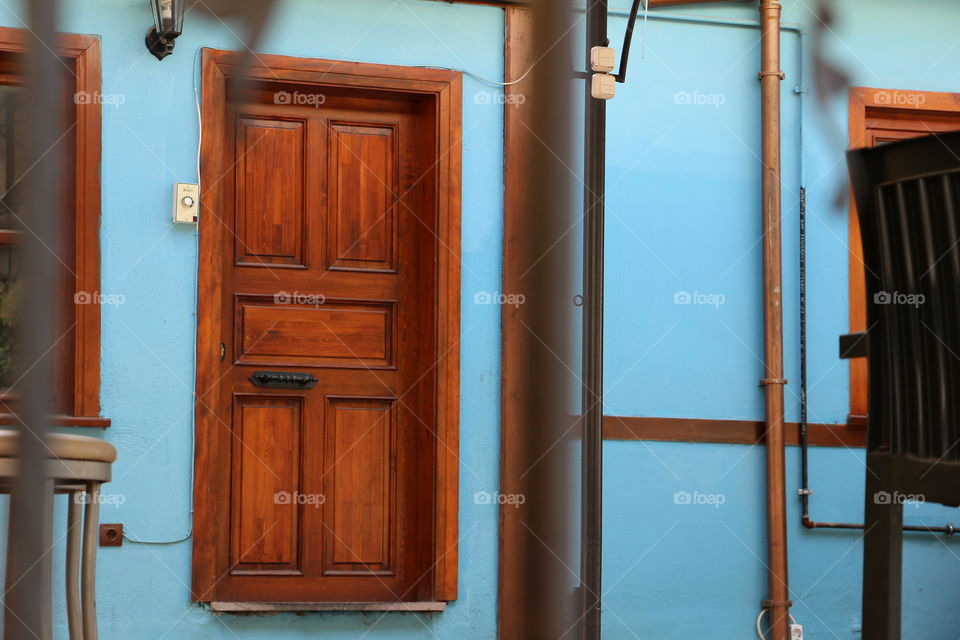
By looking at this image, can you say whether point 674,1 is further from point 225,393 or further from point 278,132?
point 225,393

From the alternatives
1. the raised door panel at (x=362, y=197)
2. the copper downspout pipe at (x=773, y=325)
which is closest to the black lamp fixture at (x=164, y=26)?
the raised door panel at (x=362, y=197)

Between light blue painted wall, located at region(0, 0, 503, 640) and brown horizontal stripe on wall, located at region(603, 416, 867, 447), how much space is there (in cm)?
51

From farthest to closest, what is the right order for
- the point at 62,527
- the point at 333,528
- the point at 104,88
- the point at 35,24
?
the point at 333,528
the point at 104,88
the point at 62,527
the point at 35,24

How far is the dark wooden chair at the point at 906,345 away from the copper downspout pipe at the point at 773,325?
254 centimetres

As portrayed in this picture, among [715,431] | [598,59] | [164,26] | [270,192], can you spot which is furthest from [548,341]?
[715,431]

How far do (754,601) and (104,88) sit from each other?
3.11m

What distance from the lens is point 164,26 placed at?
3.94m

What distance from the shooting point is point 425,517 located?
4.35 metres

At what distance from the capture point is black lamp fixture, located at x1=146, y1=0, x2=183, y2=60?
3918 mm

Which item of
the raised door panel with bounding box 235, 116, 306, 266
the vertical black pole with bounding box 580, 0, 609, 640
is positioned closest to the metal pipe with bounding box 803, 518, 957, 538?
the raised door panel with bounding box 235, 116, 306, 266

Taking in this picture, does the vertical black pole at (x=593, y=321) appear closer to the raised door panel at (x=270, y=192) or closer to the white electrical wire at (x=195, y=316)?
the white electrical wire at (x=195, y=316)

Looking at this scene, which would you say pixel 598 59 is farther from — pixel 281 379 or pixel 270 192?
pixel 270 192

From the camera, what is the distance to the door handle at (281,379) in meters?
4.25

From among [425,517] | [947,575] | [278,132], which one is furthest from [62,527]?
[947,575]
